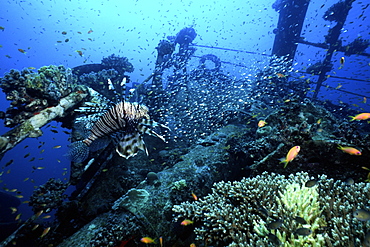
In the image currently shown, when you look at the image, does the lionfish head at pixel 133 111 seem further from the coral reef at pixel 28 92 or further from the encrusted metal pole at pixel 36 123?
the coral reef at pixel 28 92

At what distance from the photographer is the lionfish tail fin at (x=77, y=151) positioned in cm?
350

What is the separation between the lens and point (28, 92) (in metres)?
4.42

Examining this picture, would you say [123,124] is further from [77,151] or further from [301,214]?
[301,214]

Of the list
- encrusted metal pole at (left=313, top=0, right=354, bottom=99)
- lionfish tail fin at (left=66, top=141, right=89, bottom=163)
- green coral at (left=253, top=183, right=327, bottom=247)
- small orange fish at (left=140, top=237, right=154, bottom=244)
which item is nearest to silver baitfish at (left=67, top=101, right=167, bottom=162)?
lionfish tail fin at (left=66, top=141, right=89, bottom=163)

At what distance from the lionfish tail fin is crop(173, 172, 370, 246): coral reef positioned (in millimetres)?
2254

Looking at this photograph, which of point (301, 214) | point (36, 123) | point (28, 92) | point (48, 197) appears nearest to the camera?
point (301, 214)

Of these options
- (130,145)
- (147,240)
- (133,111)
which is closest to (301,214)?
(147,240)

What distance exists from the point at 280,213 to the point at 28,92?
630 cm

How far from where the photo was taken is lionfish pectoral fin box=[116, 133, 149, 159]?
2.90 m

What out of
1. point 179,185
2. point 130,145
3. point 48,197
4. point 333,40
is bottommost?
point 48,197

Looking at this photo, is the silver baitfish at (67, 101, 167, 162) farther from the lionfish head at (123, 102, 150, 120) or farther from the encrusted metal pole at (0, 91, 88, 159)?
the encrusted metal pole at (0, 91, 88, 159)

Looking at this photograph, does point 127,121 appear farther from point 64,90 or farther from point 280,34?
point 280,34

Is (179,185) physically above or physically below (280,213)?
below

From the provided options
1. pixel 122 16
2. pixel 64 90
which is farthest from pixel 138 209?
pixel 122 16
